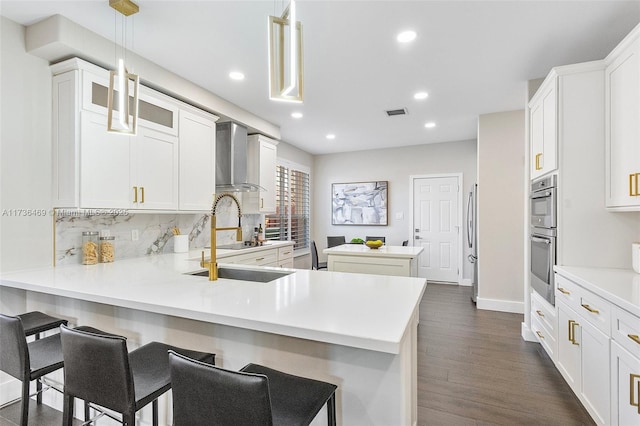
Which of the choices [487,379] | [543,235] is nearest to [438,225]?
[543,235]

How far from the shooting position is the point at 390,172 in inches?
254

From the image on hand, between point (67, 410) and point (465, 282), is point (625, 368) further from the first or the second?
point (465, 282)

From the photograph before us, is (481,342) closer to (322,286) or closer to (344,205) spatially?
(322,286)

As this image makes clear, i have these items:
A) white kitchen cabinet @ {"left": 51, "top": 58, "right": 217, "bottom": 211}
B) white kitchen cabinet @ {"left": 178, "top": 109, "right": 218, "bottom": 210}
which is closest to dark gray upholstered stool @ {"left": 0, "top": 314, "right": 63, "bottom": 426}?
white kitchen cabinet @ {"left": 51, "top": 58, "right": 217, "bottom": 211}

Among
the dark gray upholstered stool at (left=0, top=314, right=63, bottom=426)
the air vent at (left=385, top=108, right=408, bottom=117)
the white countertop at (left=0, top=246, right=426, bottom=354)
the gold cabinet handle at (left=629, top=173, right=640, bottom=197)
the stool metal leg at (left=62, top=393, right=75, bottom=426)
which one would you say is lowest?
the stool metal leg at (left=62, top=393, right=75, bottom=426)

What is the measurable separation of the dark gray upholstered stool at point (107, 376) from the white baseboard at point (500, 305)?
13.4 ft

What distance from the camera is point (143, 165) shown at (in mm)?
2818

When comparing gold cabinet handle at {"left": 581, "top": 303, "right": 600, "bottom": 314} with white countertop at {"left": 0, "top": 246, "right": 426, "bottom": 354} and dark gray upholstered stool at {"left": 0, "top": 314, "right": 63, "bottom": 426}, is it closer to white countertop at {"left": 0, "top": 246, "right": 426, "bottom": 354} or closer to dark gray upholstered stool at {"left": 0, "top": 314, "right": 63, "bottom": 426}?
white countertop at {"left": 0, "top": 246, "right": 426, "bottom": 354}

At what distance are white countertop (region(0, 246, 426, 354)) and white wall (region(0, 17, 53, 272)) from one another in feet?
0.63

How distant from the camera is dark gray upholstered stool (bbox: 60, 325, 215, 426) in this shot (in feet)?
3.88

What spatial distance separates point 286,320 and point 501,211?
3929mm

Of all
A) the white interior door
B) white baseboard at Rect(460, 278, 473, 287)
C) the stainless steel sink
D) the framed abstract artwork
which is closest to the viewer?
the stainless steel sink

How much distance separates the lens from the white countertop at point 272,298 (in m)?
1.13

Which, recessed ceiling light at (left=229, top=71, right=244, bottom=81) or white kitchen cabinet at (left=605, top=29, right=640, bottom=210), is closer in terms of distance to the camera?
white kitchen cabinet at (left=605, top=29, right=640, bottom=210)
